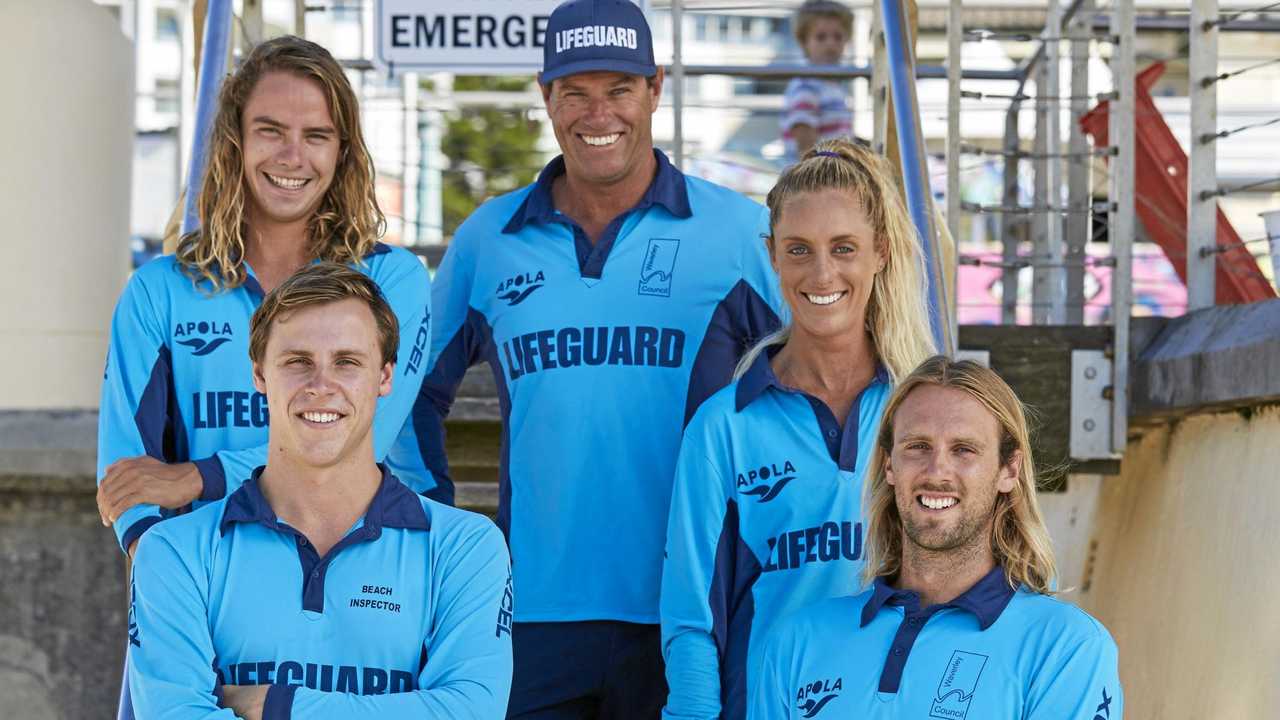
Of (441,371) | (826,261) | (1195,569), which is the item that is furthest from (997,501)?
(1195,569)

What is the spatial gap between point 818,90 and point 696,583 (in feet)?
16.1

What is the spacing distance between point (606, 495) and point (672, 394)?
247mm

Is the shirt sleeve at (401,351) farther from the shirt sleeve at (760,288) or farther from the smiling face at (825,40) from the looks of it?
the smiling face at (825,40)

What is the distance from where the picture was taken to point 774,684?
2969mm

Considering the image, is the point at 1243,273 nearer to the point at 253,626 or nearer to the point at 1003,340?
the point at 1003,340

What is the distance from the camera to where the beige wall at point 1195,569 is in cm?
449

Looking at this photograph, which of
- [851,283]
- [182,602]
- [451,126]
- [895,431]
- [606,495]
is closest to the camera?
[182,602]

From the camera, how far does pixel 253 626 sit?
2.76m

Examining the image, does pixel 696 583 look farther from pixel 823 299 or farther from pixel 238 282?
pixel 238 282

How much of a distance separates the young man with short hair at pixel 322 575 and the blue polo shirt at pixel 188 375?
308 millimetres

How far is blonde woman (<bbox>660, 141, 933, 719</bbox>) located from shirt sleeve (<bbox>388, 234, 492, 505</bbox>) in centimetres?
65

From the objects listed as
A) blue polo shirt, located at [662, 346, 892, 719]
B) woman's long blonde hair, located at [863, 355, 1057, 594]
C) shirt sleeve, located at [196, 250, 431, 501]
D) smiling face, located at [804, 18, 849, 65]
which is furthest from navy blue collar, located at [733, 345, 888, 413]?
smiling face, located at [804, 18, 849, 65]

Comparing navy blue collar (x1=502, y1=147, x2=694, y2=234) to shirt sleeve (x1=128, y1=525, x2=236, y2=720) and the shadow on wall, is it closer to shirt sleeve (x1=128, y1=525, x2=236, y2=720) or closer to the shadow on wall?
shirt sleeve (x1=128, y1=525, x2=236, y2=720)

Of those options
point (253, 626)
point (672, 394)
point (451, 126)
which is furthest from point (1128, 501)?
point (451, 126)
